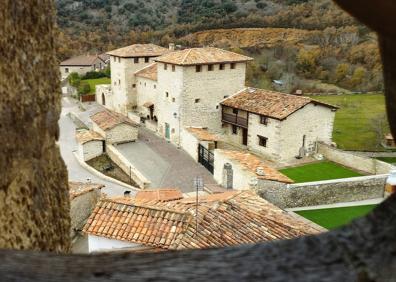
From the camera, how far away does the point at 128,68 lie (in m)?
33.3

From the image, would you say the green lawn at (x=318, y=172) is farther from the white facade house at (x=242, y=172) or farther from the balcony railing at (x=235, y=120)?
the balcony railing at (x=235, y=120)

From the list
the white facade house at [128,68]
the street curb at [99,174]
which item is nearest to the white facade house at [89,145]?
the street curb at [99,174]

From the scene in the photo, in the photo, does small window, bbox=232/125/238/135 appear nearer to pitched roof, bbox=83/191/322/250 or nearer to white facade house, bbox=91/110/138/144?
white facade house, bbox=91/110/138/144

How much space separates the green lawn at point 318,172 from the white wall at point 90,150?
10.2 meters

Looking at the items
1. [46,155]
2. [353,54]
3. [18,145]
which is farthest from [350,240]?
[353,54]

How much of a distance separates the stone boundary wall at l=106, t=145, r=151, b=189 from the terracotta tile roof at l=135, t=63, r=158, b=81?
761 centimetres

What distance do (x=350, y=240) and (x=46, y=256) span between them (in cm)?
79

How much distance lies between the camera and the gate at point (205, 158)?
22.2 meters

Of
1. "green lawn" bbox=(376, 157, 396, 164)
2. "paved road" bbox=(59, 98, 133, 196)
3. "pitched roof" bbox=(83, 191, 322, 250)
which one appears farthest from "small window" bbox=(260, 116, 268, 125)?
"pitched roof" bbox=(83, 191, 322, 250)

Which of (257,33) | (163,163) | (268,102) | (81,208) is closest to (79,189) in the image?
(81,208)

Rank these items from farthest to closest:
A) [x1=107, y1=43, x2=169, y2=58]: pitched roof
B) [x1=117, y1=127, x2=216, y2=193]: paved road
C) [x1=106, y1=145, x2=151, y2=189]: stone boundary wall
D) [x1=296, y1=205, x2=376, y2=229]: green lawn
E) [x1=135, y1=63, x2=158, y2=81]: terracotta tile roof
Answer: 1. [x1=107, y1=43, x2=169, y2=58]: pitched roof
2. [x1=135, y1=63, x2=158, y2=81]: terracotta tile roof
3. [x1=117, y1=127, x2=216, y2=193]: paved road
4. [x1=106, y1=145, x2=151, y2=189]: stone boundary wall
5. [x1=296, y1=205, x2=376, y2=229]: green lawn

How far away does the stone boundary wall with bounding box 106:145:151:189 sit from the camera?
2050 centimetres

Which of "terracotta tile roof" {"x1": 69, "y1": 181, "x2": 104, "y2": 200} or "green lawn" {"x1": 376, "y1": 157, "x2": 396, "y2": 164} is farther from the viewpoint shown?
"green lawn" {"x1": 376, "y1": 157, "x2": 396, "y2": 164}

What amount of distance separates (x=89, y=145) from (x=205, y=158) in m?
6.53
